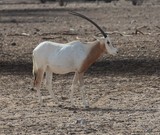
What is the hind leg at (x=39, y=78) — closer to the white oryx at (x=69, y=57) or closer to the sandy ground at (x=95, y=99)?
the white oryx at (x=69, y=57)

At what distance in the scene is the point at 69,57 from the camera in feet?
48.6

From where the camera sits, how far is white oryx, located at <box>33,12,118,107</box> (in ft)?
48.6

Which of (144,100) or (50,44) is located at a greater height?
(50,44)

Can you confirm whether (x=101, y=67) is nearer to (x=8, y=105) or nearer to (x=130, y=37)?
(x=8, y=105)

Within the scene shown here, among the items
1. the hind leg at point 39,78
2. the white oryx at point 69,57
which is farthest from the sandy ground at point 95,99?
the white oryx at point 69,57

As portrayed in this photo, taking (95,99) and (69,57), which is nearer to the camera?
(69,57)

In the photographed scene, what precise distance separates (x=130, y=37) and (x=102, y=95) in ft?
48.0

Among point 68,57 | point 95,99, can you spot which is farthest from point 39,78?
point 95,99

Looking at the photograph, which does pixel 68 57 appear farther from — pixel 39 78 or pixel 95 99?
pixel 95 99

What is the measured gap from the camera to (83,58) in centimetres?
1484

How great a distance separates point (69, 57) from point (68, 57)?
0.07ft

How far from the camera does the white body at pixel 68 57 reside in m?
14.8

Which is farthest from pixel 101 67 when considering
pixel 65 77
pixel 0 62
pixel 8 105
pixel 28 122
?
pixel 28 122

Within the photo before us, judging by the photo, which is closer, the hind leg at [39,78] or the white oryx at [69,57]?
the white oryx at [69,57]
